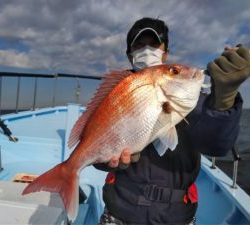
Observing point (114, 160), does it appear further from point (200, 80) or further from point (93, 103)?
point (200, 80)

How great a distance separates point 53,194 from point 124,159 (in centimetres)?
91

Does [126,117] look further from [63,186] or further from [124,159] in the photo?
[63,186]

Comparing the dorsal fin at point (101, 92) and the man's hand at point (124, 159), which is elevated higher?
the dorsal fin at point (101, 92)

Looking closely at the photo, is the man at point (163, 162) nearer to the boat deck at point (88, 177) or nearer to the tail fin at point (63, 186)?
the tail fin at point (63, 186)

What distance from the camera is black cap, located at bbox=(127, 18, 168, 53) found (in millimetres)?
2715

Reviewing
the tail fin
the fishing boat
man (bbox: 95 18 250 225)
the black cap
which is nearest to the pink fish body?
the tail fin

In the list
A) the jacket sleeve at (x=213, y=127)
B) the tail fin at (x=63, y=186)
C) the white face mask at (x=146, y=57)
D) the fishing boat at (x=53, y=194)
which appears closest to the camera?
the jacket sleeve at (x=213, y=127)

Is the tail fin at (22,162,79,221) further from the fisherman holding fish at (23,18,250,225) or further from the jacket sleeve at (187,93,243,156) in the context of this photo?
the jacket sleeve at (187,93,243,156)

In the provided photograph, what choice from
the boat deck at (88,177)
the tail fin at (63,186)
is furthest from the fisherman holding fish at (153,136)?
the boat deck at (88,177)

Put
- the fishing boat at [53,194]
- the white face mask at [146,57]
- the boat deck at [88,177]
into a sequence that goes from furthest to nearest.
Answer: the boat deck at [88,177], the white face mask at [146,57], the fishing boat at [53,194]

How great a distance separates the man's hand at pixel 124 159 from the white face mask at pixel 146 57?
2.28 ft

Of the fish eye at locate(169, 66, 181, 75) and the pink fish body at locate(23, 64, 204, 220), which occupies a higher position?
the fish eye at locate(169, 66, 181, 75)

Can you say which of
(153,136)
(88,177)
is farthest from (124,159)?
(88,177)

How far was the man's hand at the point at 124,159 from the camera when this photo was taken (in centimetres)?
217
